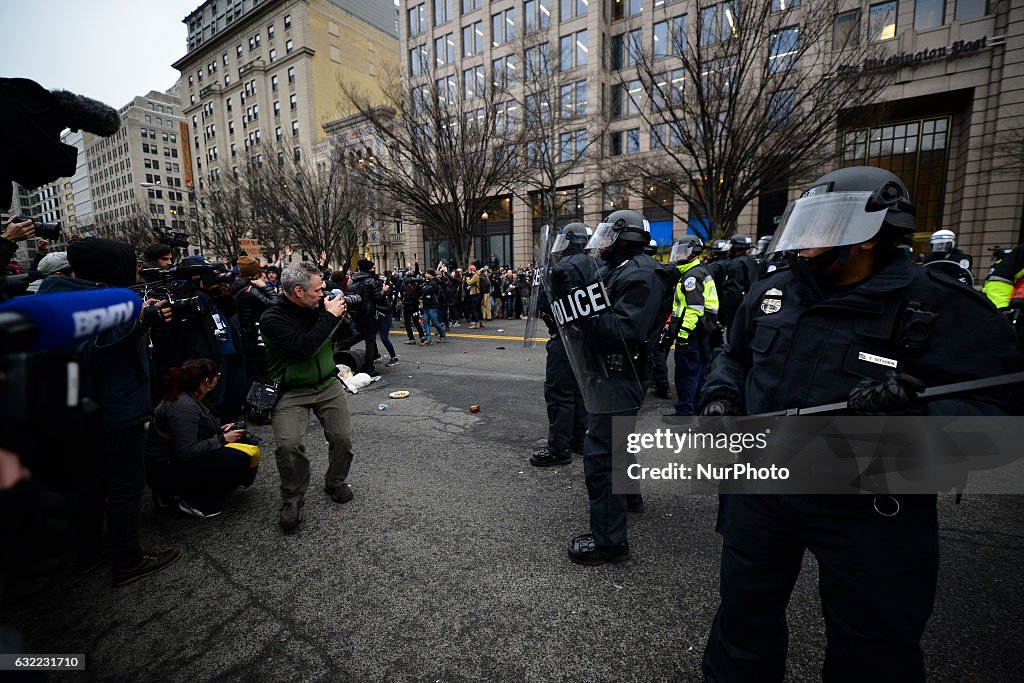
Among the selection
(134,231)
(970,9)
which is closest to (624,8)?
(970,9)

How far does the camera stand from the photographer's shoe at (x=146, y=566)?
274cm

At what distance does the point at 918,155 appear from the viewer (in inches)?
882

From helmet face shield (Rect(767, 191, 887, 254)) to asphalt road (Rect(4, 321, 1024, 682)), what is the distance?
6.11 feet

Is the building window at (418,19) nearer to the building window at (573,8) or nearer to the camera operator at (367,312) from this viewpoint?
the building window at (573,8)

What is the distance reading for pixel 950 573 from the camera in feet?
8.46

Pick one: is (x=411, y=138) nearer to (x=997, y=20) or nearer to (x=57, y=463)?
(x=57, y=463)

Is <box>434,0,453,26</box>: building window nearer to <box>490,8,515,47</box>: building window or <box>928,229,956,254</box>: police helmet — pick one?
<box>490,8,515,47</box>: building window

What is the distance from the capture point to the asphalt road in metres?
2.10

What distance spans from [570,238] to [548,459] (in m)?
2.07

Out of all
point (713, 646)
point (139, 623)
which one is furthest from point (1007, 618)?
point (139, 623)

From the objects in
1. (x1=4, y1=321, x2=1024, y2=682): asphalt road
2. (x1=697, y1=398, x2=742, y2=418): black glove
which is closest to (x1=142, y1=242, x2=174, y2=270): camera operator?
(x1=4, y1=321, x2=1024, y2=682): asphalt road

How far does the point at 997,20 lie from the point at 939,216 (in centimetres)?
818

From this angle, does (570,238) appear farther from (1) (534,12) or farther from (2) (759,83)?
(1) (534,12)

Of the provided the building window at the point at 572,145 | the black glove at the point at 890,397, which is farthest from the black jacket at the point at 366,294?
the building window at the point at 572,145
